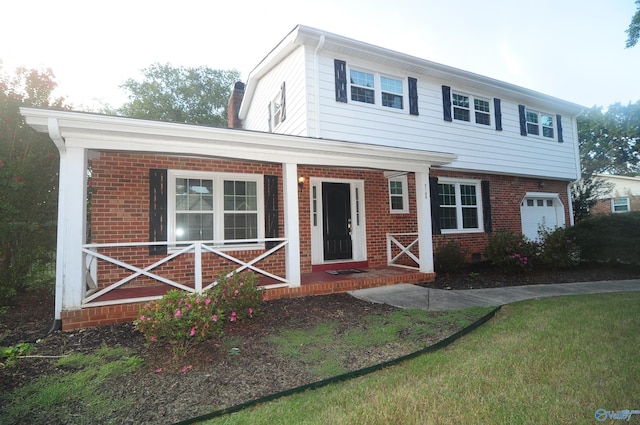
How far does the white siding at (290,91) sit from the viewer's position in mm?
7344

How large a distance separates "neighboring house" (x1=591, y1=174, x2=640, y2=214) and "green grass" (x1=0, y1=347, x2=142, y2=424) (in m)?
24.3

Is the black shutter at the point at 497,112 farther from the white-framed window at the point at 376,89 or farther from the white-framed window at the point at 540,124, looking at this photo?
the white-framed window at the point at 376,89

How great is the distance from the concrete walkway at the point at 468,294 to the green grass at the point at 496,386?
133cm

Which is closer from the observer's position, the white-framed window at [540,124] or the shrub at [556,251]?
the shrub at [556,251]

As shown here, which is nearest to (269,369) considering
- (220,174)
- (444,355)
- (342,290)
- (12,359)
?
(444,355)

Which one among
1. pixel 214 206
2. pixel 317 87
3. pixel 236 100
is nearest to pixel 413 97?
pixel 317 87

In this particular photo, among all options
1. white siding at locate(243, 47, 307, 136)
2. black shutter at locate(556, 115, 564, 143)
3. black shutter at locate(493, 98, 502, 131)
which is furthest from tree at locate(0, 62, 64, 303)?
black shutter at locate(556, 115, 564, 143)

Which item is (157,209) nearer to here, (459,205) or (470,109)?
(459,205)

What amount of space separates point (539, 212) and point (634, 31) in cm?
606

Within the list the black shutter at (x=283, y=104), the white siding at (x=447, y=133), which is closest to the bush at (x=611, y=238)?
the white siding at (x=447, y=133)

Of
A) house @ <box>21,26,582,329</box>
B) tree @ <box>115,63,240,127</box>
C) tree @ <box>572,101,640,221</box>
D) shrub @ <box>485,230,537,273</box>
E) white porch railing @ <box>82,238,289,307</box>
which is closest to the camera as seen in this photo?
white porch railing @ <box>82,238,289,307</box>

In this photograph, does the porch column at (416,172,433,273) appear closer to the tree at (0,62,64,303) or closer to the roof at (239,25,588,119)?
the roof at (239,25,588,119)

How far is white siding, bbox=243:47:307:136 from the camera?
24.1ft

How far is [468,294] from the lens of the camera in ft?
19.0
